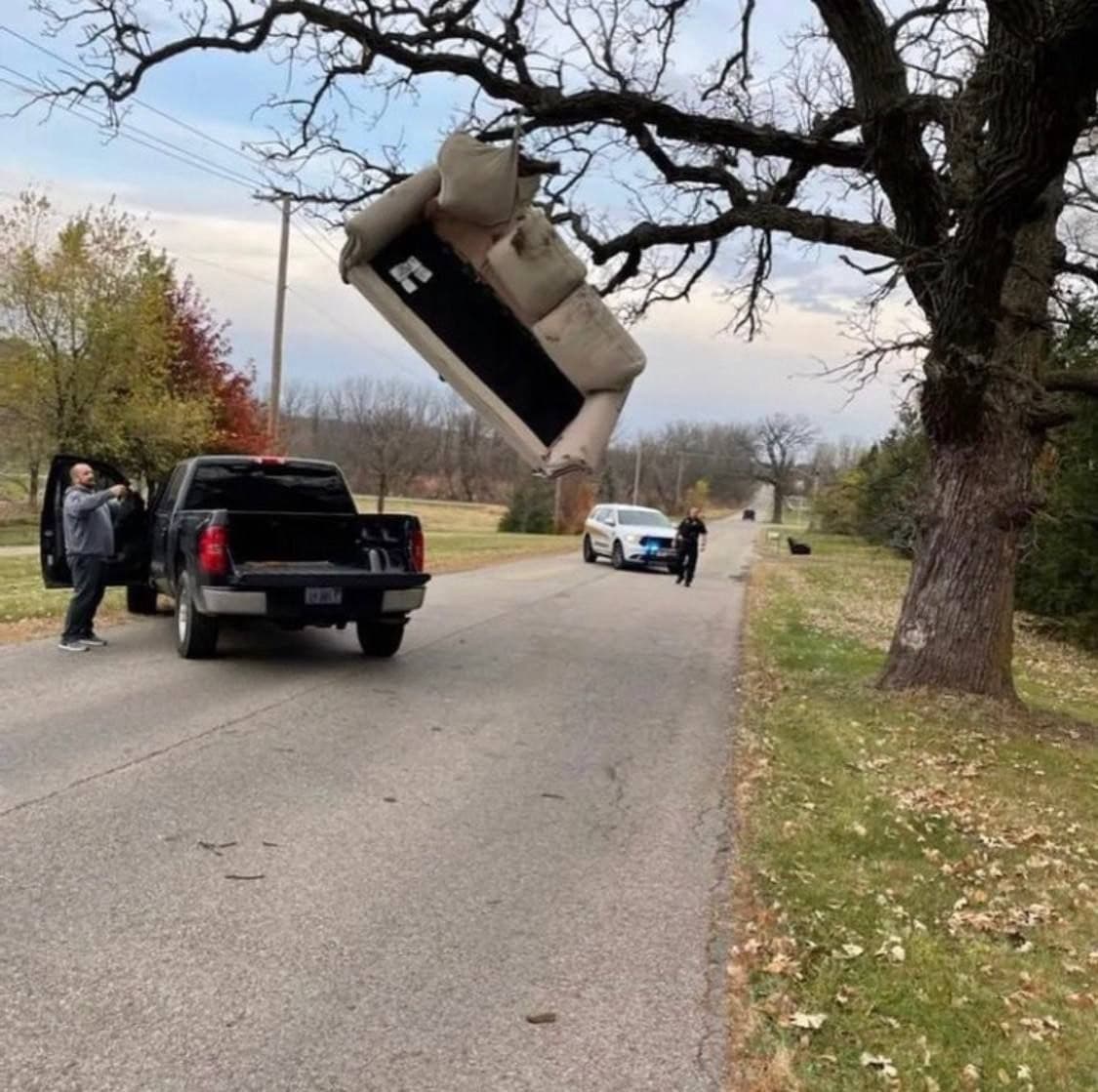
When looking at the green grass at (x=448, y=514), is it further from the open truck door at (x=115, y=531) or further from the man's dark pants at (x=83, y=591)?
the man's dark pants at (x=83, y=591)

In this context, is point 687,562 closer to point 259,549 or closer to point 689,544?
point 689,544

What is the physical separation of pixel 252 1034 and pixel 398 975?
2.11 feet

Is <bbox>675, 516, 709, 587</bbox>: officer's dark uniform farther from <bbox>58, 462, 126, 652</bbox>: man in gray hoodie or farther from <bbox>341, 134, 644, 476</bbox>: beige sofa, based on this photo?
<bbox>58, 462, 126, 652</bbox>: man in gray hoodie

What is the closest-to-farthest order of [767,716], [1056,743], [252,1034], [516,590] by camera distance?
[252,1034] → [1056,743] → [767,716] → [516,590]

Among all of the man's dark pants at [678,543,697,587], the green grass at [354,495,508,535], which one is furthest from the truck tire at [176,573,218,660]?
the green grass at [354,495,508,535]

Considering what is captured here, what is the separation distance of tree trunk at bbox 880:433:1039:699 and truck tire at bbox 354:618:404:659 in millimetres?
4983

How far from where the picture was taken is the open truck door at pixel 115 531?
11.6m

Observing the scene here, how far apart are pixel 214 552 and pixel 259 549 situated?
1.38 m

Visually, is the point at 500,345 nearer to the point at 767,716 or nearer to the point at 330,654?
the point at 330,654

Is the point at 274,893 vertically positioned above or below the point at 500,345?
below

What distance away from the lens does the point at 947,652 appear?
32.1 feet

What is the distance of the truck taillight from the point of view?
9.58m

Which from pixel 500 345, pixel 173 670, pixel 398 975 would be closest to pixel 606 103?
pixel 500 345

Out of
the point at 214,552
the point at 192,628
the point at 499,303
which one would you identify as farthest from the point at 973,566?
the point at 192,628
